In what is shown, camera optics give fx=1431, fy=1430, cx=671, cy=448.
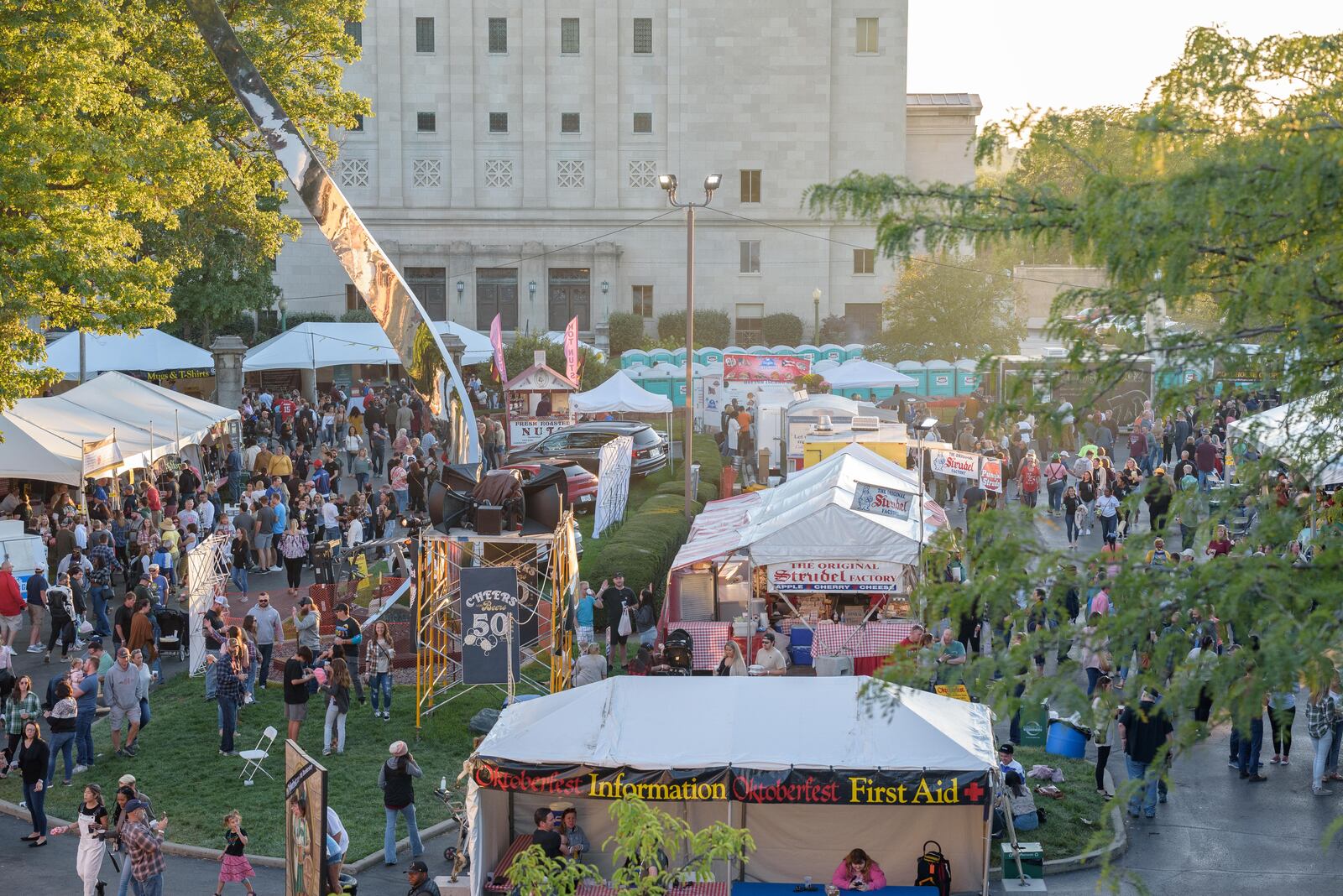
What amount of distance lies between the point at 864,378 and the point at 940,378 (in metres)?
5.52

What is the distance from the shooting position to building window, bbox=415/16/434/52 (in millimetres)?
70812

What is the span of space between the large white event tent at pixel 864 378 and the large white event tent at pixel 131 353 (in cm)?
1728

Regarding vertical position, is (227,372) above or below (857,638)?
above

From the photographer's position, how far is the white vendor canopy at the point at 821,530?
18234mm

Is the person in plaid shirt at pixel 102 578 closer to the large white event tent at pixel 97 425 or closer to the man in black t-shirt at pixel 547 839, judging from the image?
the large white event tent at pixel 97 425

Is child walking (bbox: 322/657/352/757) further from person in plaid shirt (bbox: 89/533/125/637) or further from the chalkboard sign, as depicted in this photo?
person in plaid shirt (bbox: 89/533/125/637)

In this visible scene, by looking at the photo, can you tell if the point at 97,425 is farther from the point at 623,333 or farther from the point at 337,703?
the point at 623,333

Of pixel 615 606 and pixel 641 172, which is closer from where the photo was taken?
pixel 615 606

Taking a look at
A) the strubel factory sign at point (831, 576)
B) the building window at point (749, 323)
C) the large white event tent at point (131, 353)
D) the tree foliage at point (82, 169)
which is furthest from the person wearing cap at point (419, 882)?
the building window at point (749, 323)

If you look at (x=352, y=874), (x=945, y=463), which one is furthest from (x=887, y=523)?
(x=352, y=874)

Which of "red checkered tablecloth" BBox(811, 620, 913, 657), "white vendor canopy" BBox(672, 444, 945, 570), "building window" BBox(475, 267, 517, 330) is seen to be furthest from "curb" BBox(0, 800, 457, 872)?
"building window" BBox(475, 267, 517, 330)

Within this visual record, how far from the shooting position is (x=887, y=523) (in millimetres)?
18500

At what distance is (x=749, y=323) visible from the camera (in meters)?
73.5

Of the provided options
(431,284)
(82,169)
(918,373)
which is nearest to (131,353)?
(82,169)
